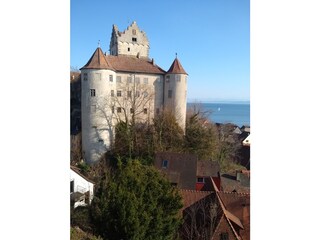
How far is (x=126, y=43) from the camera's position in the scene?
29.3 feet

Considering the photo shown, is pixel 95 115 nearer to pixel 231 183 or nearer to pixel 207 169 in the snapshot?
pixel 207 169

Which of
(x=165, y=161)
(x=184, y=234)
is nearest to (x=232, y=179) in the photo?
(x=165, y=161)

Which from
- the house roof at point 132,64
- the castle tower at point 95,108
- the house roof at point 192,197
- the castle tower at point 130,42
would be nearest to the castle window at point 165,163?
the house roof at point 192,197

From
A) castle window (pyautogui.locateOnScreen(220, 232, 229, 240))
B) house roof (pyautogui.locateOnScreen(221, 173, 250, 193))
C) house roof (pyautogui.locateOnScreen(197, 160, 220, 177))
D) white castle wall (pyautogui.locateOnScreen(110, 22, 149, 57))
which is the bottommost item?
house roof (pyautogui.locateOnScreen(221, 173, 250, 193))

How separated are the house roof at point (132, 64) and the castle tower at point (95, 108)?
619mm

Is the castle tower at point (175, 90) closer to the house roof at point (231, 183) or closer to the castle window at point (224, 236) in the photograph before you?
the house roof at point (231, 183)

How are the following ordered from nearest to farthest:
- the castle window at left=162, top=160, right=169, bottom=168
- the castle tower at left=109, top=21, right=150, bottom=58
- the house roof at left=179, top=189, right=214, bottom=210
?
the house roof at left=179, top=189, right=214, bottom=210, the castle window at left=162, top=160, right=169, bottom=168, the castle tower at left=109, top=21, right=150, bottom=58

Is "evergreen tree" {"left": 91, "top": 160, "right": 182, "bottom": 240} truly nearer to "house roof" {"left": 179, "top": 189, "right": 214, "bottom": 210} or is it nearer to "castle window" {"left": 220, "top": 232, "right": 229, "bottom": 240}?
"castle window" {"left": 220, "top": 232, "right": 229, "bottom": 240}

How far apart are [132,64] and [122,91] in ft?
3.29

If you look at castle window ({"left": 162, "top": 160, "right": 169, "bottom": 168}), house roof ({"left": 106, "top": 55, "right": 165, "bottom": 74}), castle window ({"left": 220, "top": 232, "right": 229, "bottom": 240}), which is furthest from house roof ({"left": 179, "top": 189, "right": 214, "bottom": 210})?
house roof ({"left": 106, "top": 55, "right": 165, "bottom": 74})

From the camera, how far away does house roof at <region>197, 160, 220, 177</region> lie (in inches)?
200
